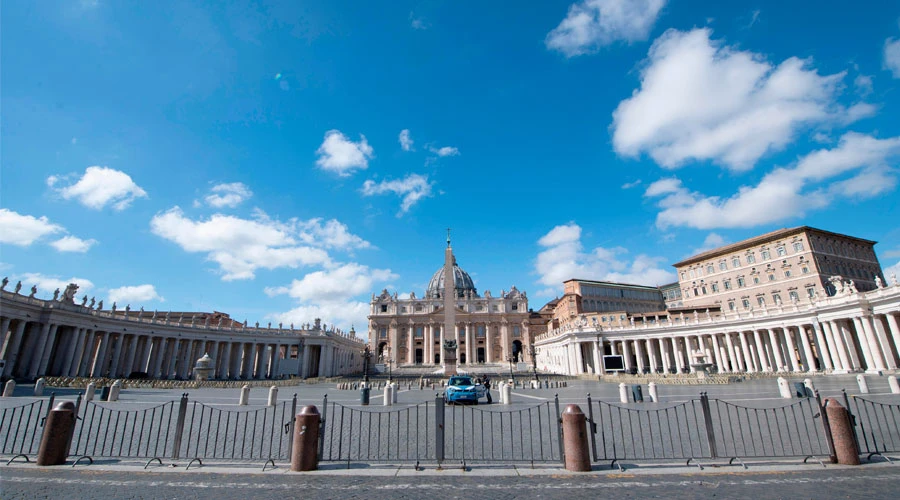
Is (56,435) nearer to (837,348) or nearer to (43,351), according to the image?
(43,351)

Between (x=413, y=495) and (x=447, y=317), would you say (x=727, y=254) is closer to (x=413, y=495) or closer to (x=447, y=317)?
(x=447, y=317)

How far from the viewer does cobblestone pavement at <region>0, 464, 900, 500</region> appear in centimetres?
595

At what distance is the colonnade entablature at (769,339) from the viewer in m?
34.2

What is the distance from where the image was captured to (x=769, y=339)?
49.6 meters

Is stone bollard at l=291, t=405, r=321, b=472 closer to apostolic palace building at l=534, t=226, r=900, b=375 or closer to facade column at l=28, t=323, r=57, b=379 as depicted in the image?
facade column at l=28, t=323, r=57, b=379

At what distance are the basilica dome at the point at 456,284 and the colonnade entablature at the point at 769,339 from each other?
143 ft

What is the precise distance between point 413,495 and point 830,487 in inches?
248

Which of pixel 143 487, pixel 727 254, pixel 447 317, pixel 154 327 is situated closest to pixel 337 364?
pixel 154 327

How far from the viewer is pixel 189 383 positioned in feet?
119

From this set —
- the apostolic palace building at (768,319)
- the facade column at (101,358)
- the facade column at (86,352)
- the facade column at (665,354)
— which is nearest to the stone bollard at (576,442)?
the apostolic palace building at (768,319)

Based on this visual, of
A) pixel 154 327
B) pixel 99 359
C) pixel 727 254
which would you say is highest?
pixel 727 254

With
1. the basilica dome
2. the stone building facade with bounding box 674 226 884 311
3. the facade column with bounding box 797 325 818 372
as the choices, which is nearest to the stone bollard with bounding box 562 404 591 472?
the facade column with bounding box 797 325 818 372

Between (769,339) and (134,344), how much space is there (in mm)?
76787

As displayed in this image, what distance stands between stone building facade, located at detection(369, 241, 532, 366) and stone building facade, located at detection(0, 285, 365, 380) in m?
17.2
